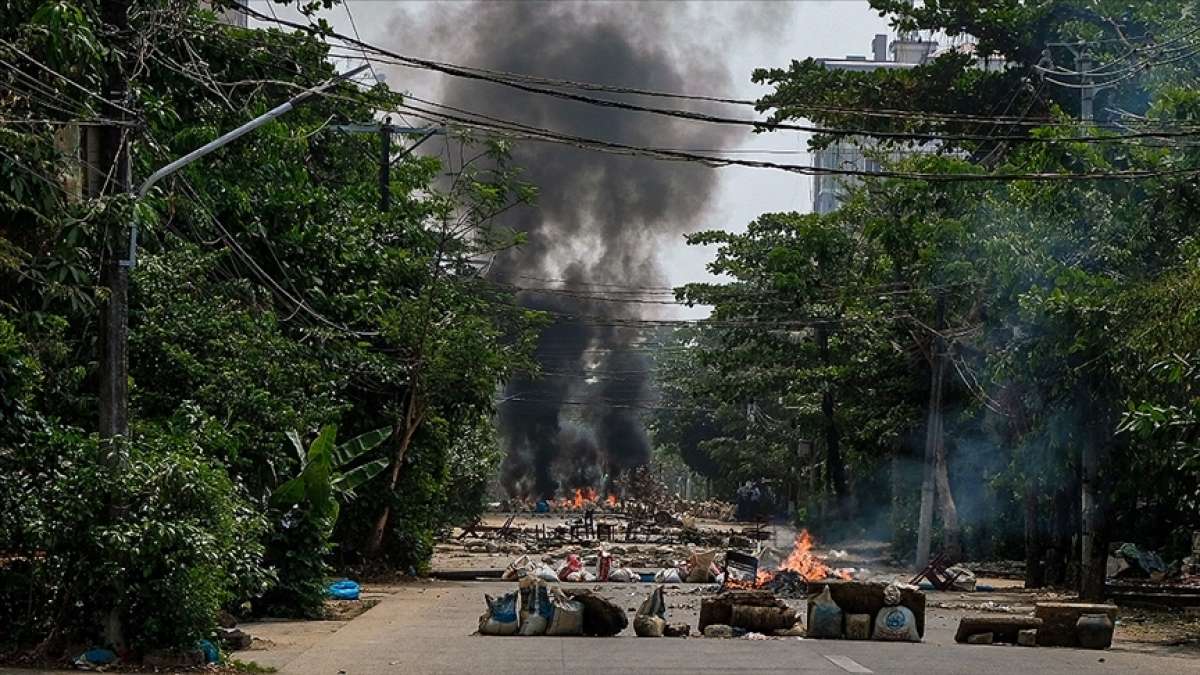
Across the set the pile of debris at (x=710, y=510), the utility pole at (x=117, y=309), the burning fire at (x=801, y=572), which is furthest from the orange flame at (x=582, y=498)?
the utility pole at (x=117, y=309)

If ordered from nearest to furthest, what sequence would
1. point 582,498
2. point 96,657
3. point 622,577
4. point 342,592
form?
point 96,657 < point 342,592 < point 622,577 < point 582,498

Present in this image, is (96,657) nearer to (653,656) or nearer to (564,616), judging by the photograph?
(653,656)

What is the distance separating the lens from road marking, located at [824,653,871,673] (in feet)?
53.5

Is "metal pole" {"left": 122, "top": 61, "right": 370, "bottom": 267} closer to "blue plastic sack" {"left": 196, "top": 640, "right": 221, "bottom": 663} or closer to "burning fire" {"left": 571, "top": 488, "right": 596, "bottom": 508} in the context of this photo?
"blue plastic sack" {"left": 196, "top": 640, "right": 221, "bottom": 663}

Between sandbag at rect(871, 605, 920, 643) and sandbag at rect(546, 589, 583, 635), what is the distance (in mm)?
3950

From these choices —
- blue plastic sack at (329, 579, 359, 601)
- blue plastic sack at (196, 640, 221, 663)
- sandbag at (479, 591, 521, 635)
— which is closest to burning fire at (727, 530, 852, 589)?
blue plastic sack at (329, 579, 359, 601)

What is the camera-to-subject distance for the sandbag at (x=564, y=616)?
21062mm

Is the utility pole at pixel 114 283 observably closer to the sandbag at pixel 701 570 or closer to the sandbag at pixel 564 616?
the sandbag at pixel 564 616

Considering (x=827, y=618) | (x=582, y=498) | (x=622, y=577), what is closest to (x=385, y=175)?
(x=622, y=577)

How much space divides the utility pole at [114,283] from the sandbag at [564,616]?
6.97 metres

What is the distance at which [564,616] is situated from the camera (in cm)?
2109

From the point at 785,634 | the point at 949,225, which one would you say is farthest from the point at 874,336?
the point at 785,634

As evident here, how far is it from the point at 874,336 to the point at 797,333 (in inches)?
443

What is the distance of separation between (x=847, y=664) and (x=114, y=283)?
28.6 ft
